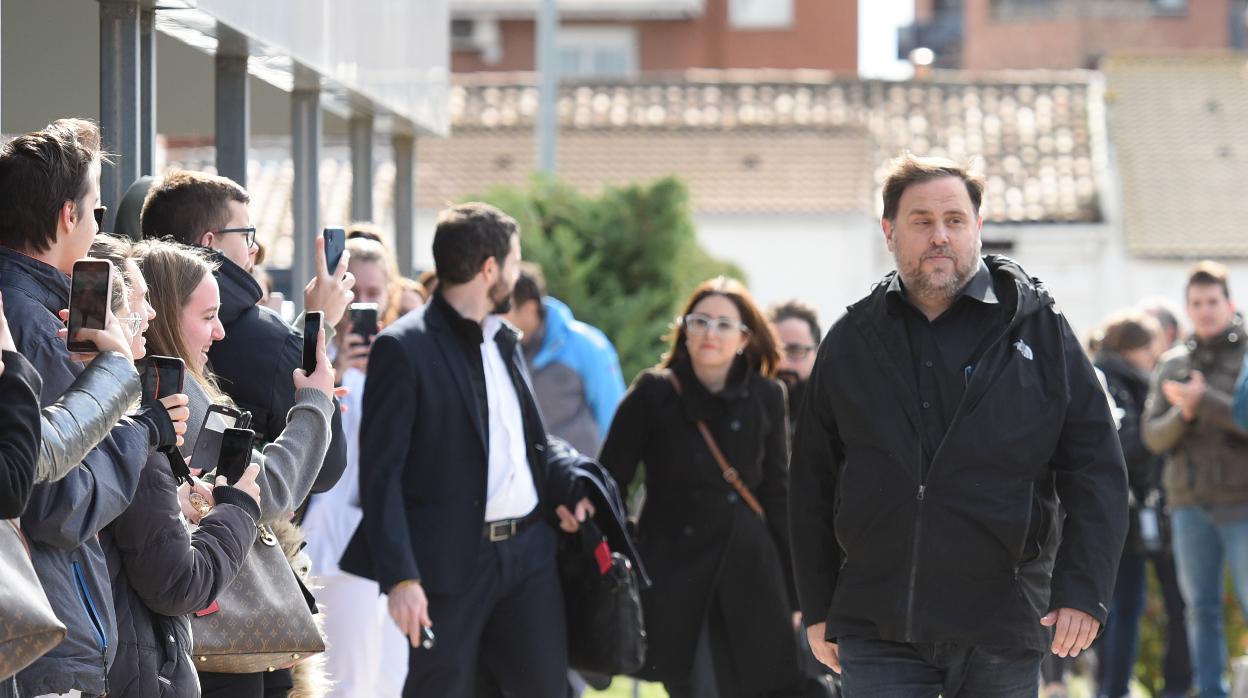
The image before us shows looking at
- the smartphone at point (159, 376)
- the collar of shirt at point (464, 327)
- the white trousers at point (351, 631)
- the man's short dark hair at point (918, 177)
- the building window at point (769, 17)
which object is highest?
the building window at point (769, 17)

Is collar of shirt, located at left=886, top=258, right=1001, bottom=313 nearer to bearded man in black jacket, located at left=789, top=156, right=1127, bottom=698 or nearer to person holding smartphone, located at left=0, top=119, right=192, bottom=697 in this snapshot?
bearded man in black jacket, located at left=789, top=156, right=1127, bottom=698

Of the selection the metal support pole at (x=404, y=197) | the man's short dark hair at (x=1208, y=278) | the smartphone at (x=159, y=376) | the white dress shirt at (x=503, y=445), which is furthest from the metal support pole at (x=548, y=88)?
the smartphone at (x=159, y=376)

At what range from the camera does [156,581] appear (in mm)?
4043

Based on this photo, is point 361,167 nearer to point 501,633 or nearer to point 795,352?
point 795,352

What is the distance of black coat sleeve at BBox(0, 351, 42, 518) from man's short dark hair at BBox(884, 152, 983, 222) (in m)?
3.01

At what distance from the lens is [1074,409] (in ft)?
17.6

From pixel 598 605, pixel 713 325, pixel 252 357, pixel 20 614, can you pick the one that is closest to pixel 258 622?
pixel 252 357

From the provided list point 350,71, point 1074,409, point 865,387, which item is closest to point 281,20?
point 350,71

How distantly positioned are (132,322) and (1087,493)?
8.76ft

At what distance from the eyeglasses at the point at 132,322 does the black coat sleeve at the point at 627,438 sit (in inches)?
159

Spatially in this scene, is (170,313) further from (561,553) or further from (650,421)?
(650,421)

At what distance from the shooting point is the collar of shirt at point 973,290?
5434 millimetres

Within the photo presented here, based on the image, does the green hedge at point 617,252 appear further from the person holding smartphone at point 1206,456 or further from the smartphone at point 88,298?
the smartphone at point 88,298

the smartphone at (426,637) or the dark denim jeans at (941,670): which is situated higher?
the dark denim jeans at (941,670)
